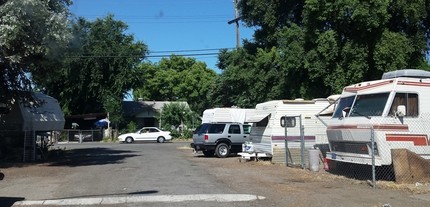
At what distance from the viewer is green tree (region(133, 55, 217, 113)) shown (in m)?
82.2

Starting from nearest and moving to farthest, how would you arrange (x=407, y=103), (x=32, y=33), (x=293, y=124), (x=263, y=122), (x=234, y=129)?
(x=407, y=103), (x=32, y=33), (x=293, y=124), (x=263, y=122), (x=234, y=129)

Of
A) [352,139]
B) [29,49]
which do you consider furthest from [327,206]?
[29,49]

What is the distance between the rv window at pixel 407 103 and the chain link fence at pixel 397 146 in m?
0.17

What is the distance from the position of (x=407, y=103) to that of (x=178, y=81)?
70354mm

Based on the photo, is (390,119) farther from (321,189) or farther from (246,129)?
(246,129)

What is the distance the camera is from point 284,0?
103 ft

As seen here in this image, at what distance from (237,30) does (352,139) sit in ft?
105

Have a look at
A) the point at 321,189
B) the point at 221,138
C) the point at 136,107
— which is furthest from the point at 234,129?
the point at 136,107

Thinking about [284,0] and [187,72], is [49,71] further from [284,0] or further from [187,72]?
[187,72]

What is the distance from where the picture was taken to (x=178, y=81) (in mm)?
83688

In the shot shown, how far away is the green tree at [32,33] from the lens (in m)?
19.2

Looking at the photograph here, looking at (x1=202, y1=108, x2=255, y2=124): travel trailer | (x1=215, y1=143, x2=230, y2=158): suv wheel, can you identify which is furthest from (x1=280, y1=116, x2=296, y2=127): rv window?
(x1=202, y1=108, x2=255, y2=124): travel trailer

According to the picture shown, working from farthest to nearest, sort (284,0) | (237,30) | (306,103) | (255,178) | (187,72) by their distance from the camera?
(187,72) → (237,30) → (284,0) → (306,103) → (255,178)

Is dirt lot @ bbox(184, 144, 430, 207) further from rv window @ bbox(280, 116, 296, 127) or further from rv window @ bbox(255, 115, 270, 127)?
rv window @ bbox(255, 115, 270, 127)
